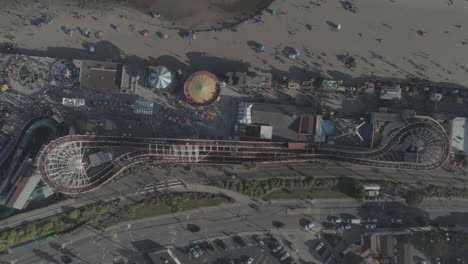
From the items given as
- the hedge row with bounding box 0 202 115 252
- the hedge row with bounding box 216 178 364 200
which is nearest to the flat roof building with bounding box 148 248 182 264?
the hedge row with bounding box 0 202 115 252

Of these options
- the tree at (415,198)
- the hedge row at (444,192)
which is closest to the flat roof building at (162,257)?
the tree at (415,198)

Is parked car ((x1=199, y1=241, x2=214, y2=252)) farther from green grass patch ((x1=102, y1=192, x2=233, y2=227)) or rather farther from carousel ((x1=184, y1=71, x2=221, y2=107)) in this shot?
carousel ((x1=184, y1=71, x2=221, y2=107))

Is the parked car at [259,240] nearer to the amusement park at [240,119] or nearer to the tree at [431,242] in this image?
the amusement park at [240,119]

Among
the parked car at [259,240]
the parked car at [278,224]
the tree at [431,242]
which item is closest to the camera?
the tree at [431,242]

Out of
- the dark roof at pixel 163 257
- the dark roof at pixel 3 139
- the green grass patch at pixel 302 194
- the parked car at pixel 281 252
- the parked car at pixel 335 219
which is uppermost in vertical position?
the dark roof at pixel 3 139

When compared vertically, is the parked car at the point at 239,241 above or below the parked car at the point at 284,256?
above

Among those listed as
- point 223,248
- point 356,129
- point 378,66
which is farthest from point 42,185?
point 378,66
